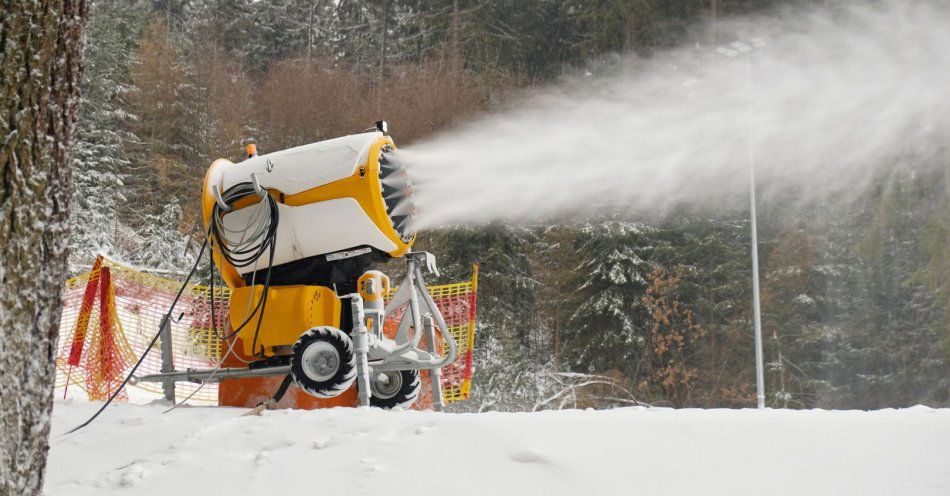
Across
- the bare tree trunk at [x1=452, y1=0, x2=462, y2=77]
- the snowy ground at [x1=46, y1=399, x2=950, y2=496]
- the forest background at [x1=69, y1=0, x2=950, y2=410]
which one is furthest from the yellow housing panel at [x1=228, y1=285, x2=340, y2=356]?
the bare tree trunk at [x1=452, y1=0, x2=462, y2=77]

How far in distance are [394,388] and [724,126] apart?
17.3 meters

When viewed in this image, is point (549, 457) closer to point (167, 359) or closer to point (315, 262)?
point (315, 262)

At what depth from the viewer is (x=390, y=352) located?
5.98 m

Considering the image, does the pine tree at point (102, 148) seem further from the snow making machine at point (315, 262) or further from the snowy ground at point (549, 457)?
the snowy ground at point (549, 457)

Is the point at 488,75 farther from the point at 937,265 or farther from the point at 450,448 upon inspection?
the point at 450,448

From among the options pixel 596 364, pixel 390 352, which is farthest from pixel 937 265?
pixel 390 352

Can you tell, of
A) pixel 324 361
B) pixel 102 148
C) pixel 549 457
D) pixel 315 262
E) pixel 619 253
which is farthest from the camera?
pixel 102 148

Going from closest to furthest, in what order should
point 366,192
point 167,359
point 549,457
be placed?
point 549,457 → point 366,192 → point 167,359

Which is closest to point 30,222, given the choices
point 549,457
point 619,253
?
point 549,457

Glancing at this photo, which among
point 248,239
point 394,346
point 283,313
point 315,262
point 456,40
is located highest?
point 456,40

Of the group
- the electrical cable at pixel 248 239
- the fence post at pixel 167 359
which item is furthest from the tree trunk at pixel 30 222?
the fence post at pixel 167 359

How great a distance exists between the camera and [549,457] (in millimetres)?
3197

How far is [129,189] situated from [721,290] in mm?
17295

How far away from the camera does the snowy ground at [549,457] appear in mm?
2908
